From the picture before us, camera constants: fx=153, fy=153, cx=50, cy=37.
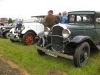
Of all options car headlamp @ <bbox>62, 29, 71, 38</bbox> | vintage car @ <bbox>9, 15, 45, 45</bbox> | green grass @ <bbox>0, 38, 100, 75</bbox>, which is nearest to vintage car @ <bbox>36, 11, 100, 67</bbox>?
car headlamp @ <bbox>62, 29, 71, 38</bbox>

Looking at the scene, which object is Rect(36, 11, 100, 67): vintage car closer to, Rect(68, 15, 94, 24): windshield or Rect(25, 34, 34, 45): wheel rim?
Rect(68, 15, 94, 24): windshield

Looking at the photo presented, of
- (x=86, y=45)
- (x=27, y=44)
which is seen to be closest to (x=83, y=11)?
(x=86, y=45)

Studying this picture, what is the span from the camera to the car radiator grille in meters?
5.02

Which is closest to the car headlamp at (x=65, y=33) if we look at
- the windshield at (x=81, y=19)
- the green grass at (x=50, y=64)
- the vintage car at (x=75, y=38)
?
the vintage car at (x=75, y=38)

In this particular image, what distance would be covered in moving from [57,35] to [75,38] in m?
0.72

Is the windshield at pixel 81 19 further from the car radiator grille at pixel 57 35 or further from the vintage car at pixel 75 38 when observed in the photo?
the car radiator grille at pixel 57 35

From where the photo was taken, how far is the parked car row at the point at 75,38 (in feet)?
15.0

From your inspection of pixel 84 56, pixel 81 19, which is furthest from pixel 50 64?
pixel 81 19

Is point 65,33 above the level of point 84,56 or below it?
above

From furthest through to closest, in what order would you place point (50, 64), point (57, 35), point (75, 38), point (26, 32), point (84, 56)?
1. point (26, 32)
2. point (57, 35)
3. point (50, 64)
4. point (84, 56)
5. point (75, 38)

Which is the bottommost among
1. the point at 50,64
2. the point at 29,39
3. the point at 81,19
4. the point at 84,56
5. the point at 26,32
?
the point at 50,64

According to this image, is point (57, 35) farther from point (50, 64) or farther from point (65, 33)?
point (50, 64)

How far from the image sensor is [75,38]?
182 inches

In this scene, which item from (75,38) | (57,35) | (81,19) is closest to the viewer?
(75,38)
